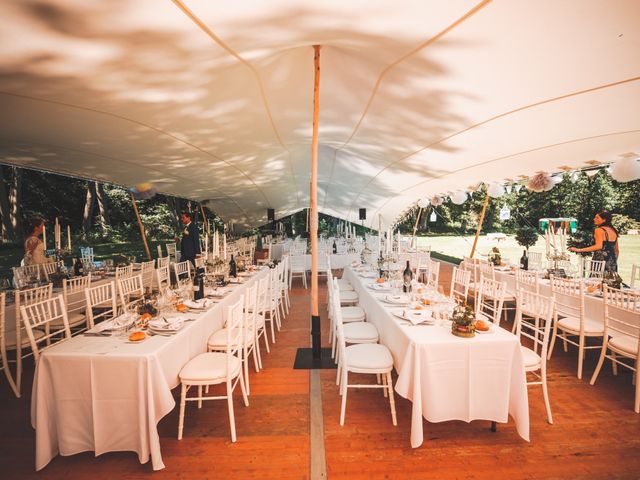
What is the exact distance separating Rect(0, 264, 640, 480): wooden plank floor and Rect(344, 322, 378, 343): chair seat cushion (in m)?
0.54

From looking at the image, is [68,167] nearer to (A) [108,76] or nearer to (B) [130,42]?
(A) [108,76]

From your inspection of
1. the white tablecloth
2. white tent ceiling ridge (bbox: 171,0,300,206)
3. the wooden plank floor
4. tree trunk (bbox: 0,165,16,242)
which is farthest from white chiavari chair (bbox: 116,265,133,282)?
tree trunk (bbox: 0,165,16,242)

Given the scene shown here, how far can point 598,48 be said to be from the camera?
2.17 m

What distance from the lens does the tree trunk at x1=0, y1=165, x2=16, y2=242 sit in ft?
35.2

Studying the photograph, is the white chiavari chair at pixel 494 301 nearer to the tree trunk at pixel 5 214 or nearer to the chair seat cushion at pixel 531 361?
the chair seat cushion at pixel 531 361

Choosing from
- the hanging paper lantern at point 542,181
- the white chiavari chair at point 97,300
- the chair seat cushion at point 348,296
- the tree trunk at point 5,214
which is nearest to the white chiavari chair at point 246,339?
the white chiavari chair at point 97,300

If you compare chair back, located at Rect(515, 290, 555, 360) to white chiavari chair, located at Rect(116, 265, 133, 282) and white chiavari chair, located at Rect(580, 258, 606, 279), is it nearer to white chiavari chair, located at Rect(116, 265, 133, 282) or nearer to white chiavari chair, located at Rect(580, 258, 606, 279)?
white chiavari chair, located at Rect(580, 258, 606, 279)

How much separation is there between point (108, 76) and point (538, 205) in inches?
1044

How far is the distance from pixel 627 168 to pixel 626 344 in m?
2.76

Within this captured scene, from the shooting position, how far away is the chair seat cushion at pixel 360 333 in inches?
138

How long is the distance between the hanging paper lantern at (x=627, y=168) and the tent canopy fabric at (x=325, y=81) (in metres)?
0.16

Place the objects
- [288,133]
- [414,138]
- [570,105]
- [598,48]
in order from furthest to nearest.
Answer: [288,133], [414,138], [570,105], [598,48]

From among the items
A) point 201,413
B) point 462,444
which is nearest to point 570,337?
point 462,444

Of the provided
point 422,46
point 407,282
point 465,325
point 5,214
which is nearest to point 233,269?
point 407,282
